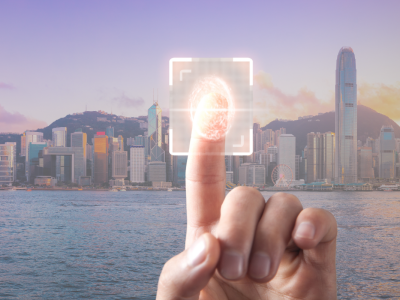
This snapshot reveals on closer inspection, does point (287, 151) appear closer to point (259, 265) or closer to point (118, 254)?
point (118, 254)

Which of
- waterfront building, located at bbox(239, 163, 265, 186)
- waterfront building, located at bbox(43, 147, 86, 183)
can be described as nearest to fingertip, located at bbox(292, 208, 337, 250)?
waterfront building, located at bbox(239, 163, 265, 186)

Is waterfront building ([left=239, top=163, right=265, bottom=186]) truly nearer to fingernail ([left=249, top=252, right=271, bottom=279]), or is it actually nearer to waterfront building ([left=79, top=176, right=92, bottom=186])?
waterfront building ([left=79, top=176, right=92, bottom=186])

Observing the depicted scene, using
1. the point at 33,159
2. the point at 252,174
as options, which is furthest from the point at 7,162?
the point at 252,174

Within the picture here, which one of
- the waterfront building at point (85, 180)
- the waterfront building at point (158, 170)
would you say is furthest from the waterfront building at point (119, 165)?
the waterfront building at point (158, 170)

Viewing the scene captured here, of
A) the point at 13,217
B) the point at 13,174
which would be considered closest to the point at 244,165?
the point at 13,217

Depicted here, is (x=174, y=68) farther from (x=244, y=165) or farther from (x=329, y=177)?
(x=329, y=177)
